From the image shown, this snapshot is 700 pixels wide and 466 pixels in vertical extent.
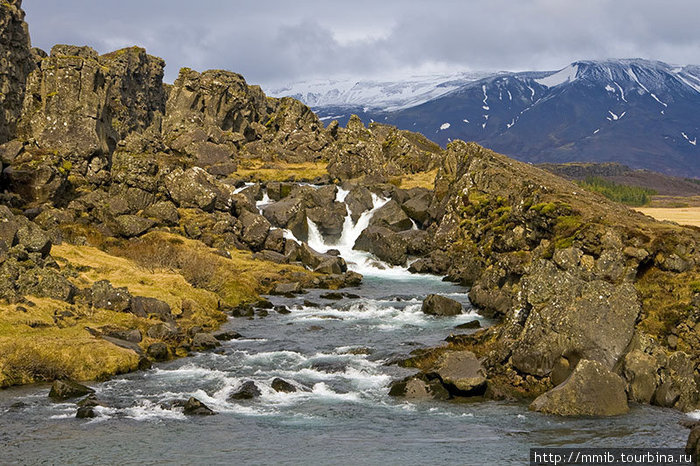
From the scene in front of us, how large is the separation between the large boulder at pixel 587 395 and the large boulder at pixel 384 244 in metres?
50.7

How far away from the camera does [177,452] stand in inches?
958

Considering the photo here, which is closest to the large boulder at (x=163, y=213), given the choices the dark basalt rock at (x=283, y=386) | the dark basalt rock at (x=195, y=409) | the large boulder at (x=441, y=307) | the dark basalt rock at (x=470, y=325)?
the large boulder at (x=441, y=307)

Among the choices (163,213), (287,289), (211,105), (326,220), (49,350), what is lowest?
(49,350)

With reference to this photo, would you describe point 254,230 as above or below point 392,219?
below

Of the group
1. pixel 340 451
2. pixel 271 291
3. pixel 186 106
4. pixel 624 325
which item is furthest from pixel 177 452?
pixel 186 106

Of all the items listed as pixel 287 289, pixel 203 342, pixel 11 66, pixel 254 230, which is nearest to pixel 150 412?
pixel 203 342

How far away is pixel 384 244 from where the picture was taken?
8175 centimetres

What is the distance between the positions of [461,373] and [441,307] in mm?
19164

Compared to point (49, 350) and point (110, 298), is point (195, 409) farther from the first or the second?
point (110, 298)

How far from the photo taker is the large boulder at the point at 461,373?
31953mm

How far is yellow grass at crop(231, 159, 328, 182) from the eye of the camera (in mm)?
116312

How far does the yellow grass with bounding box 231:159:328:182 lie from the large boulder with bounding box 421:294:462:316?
62708 millimetres

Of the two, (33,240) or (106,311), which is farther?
(33,240)

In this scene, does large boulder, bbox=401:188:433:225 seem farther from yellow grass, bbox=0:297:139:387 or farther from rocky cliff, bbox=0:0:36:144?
yellow grass, bbox=0:297:139:387
